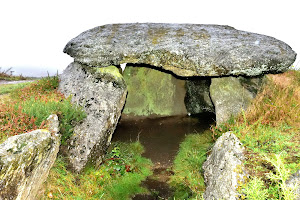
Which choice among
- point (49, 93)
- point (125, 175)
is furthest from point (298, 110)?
point (49, 93)

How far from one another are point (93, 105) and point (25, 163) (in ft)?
12.4

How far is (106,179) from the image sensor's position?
7504 millimetres

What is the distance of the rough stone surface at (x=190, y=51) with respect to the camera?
891 centimetres

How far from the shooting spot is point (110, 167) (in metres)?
7.95

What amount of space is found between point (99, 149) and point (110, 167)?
0.72 m

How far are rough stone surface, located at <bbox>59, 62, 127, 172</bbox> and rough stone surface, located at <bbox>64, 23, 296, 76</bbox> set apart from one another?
623mm

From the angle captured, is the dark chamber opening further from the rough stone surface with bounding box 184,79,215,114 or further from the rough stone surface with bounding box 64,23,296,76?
the rough stone surface with bounding box 64,23,296,76

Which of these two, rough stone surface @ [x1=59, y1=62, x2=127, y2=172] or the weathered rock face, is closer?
rough stone surface @ [x1=59, y1=62, x2=127, y2=172]

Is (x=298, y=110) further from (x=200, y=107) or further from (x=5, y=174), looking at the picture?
(x=5, y=174)

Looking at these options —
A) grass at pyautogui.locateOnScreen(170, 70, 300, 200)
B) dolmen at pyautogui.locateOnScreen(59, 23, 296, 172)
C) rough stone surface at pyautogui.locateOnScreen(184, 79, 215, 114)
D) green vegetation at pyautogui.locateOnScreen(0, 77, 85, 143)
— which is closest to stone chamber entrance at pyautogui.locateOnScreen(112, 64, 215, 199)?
rough stone surface at pyautogui.locateOnScreen(184, 79, 215, 114)

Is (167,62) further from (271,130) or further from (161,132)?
(271,130)

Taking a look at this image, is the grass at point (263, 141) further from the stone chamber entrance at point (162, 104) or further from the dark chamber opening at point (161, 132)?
the stone chamber entrance at point (162, 104)

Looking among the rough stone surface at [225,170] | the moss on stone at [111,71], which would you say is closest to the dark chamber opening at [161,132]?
the rough stone surface at [225,170]

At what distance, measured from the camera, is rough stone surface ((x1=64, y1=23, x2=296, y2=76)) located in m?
8.91
